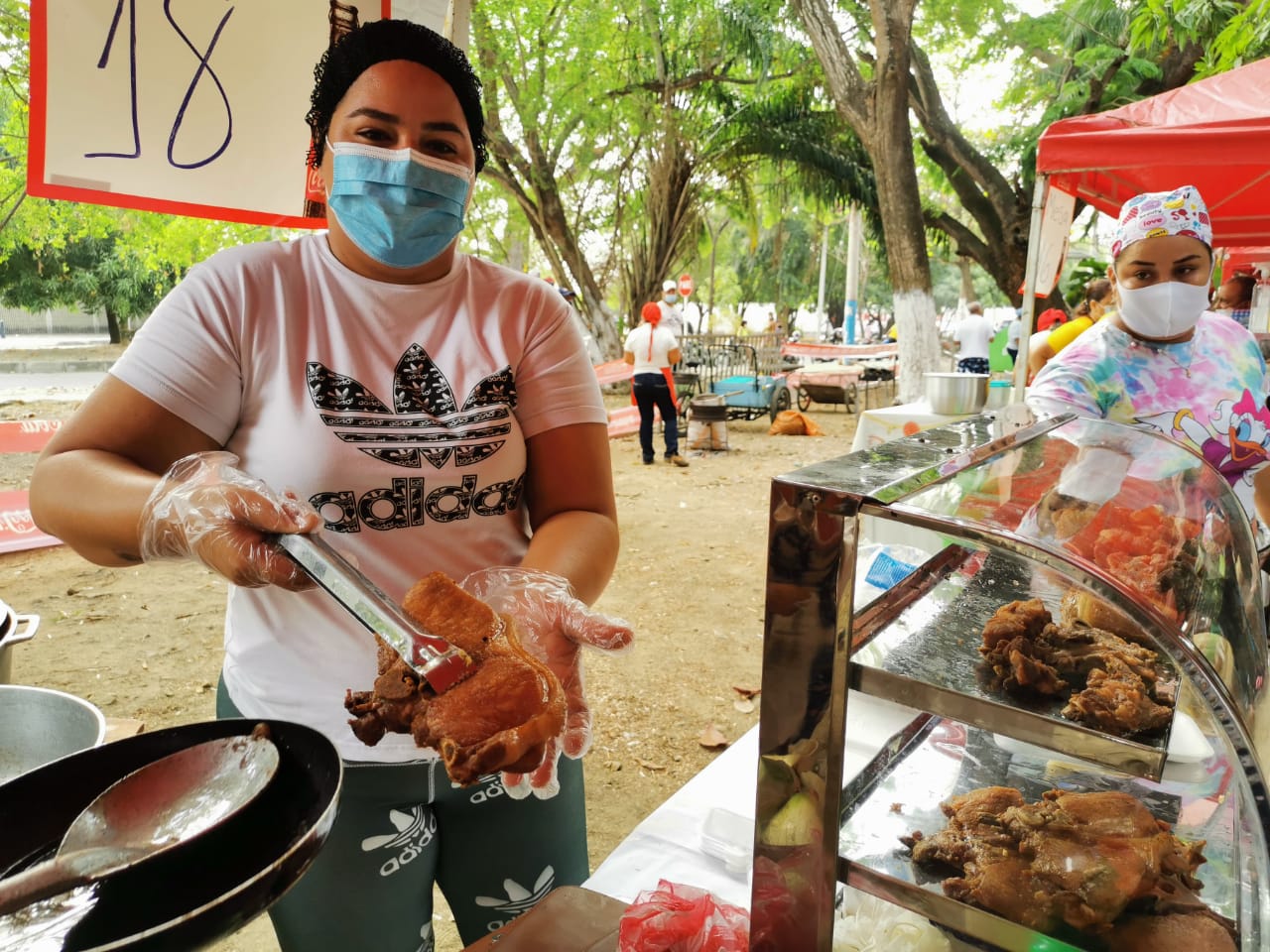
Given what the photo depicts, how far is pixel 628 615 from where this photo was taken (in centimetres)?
552

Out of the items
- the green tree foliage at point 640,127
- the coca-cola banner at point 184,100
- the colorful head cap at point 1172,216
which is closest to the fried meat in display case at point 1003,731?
the colorful head cap at point 1172,216

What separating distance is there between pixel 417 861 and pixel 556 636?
0.59 m

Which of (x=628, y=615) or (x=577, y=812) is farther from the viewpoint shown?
Result: (x=628, y=615)

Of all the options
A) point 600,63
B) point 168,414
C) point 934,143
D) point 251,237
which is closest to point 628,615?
point 168,414

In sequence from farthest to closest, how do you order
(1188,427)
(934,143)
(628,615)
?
(934,143), (628,615), (1188,427)

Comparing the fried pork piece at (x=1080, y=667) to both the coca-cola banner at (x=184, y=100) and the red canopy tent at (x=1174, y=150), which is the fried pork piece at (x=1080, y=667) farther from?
the red canopy tent at (x=1174, y=150)

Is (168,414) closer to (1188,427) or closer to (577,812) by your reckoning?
(577,812)

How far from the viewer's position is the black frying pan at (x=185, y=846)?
0.77 m

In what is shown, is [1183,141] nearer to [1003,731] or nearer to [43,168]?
[1003,731]

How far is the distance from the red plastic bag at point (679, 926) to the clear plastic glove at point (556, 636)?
0.21 m

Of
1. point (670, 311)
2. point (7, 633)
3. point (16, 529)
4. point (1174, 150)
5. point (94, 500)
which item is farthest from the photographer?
point (670, 311)

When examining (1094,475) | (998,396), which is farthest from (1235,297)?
(1094,475)

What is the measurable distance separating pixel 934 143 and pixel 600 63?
19.3ft

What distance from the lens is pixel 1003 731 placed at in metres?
1.00
